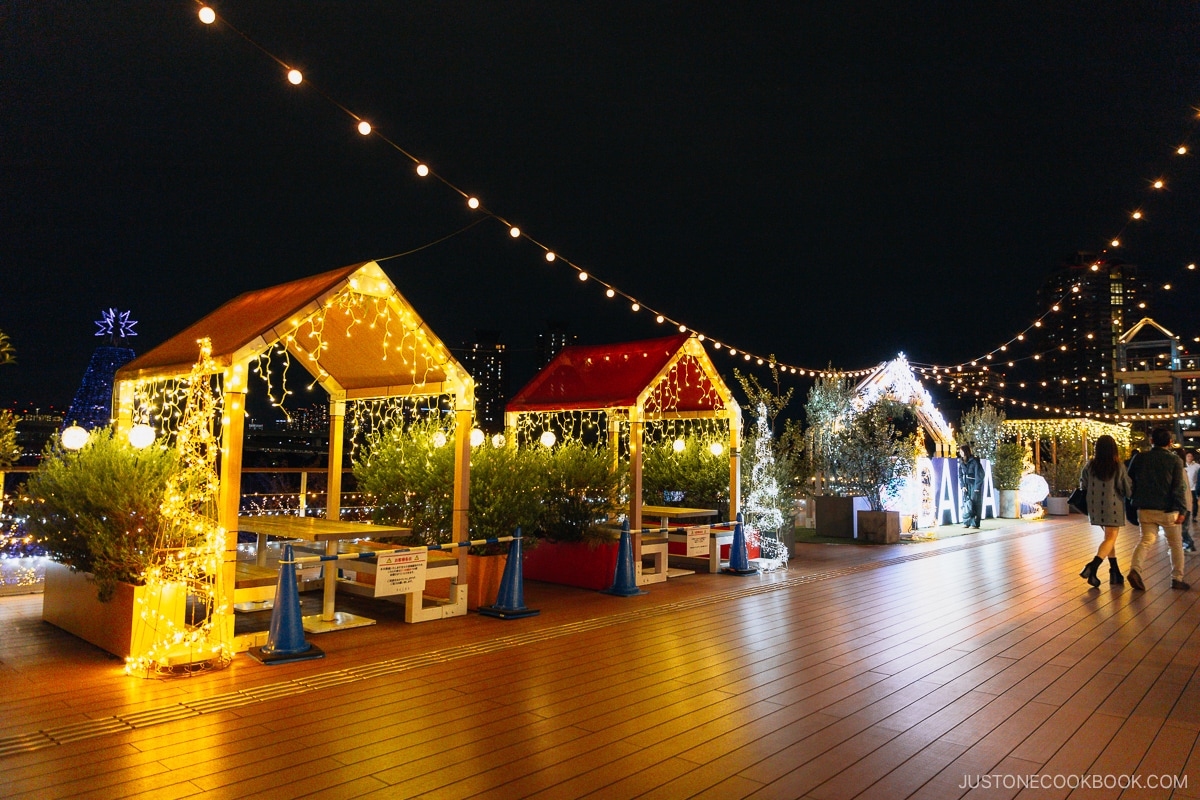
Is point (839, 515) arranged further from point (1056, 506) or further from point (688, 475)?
point (1056, 506)

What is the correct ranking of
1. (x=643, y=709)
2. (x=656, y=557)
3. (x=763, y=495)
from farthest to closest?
(x=763, y=495), (x=656, y=557), (x=643, y=709)

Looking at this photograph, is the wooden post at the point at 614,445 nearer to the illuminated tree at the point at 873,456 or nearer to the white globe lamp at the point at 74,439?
the white globe lamp at the point at 74,439

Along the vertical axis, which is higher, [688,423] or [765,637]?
[688,423]

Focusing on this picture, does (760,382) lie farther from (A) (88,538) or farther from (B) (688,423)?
(A) (88,538)

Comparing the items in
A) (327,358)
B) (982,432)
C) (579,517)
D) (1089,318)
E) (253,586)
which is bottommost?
(253,586)

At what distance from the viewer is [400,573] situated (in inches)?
249

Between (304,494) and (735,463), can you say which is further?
(735,463)

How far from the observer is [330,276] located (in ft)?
20.9

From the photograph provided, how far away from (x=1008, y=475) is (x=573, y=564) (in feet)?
49.6

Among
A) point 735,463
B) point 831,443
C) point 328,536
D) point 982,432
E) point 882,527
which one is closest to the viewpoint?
point 328,536

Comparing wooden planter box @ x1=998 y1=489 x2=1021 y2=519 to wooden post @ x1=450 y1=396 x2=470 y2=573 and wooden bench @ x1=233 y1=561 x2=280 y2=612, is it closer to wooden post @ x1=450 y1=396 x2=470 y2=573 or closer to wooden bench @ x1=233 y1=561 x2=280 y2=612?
wooden post @ x1=450 y1=396 x2=470 y2=573

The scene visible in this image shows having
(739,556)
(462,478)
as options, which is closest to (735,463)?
(739,556)

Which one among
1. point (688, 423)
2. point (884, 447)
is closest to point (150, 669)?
point (688, 423)

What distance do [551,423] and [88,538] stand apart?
23.1ft
